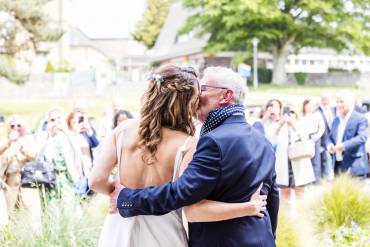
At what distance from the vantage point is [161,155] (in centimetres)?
281

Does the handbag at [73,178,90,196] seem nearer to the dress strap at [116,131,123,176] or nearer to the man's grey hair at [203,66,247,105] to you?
the dress strap at [116,131,123,176]

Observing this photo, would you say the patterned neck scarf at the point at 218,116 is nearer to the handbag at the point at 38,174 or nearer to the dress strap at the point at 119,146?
the dress strap at the point at 119,146

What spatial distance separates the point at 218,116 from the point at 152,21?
258ft

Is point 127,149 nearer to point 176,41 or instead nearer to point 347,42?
point 347,42

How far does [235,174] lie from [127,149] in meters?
0.55

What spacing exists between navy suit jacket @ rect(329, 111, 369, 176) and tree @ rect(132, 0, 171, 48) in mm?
72838

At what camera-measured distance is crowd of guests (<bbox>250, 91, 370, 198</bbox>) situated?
788 centimetres

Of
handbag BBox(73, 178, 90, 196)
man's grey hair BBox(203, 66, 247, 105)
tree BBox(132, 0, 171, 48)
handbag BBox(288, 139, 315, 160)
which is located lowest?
handbag BBox(73, 178, 90, 196)

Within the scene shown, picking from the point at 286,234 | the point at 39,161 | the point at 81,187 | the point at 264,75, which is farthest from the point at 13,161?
the point at 264,75

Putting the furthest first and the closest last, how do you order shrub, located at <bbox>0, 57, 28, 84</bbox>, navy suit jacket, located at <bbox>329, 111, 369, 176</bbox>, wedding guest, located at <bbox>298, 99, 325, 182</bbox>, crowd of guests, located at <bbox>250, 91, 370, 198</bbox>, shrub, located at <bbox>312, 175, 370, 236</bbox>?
shrub, located at <bbox>0, 57, 28, 84</bbox>, wedding guest, located at <bbox>298, 99, 325, 182</bbox>, crowd of guests, located at <bbox>250, 91, 370, 198</bbox>, navy suit jacket, located at <bbox>329, 111, 369, 176</bbox>, shrub, located at <bbox>312, 175, 370, 236</bbox>

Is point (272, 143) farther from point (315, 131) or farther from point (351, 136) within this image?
point (351, 136)

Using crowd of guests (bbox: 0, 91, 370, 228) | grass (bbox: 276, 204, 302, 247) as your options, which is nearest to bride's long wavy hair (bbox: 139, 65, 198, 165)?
grass (bbox: 276, 204, 302, 247)

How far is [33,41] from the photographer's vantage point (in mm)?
25000

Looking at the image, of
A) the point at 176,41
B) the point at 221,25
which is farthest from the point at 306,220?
the point at 176,41
